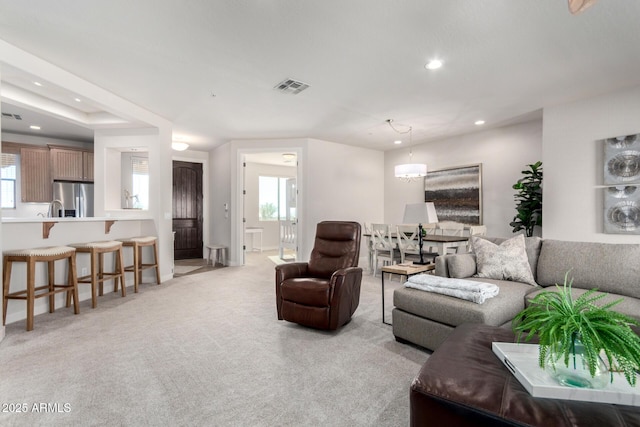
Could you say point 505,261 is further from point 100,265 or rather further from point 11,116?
point 11,116

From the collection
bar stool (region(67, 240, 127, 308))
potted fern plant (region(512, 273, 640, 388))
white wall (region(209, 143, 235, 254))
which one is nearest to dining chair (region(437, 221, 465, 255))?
white wall (region(209, 143, 235, 254))

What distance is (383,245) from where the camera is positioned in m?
5.27

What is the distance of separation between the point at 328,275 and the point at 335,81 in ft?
7.30

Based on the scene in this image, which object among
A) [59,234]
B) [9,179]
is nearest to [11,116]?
[9,179]

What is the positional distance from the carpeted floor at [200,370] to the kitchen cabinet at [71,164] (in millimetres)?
3417

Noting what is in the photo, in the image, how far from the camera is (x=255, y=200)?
891 cm

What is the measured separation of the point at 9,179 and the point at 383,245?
6.76 meters

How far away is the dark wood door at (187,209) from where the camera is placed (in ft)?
23.9

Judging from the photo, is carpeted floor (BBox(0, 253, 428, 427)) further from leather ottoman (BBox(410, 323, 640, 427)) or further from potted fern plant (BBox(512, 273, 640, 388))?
potted fern plant (BBox(512, 273, 640, 388))

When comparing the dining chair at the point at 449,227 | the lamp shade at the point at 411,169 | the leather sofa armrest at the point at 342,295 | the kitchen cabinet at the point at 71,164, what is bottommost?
the leather sofa armrest at the point at 342,295

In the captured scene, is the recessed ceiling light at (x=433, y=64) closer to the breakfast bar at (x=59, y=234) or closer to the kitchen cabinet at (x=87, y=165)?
the breakfast bar at (x=59, y=234)

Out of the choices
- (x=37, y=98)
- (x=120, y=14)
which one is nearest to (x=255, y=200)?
(x=37, y=98)

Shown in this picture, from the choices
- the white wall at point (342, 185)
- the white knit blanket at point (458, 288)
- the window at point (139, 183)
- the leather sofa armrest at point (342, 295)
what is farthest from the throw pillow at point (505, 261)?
the window at point (139, 183)

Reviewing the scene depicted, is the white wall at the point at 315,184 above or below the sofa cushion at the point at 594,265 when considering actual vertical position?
above
